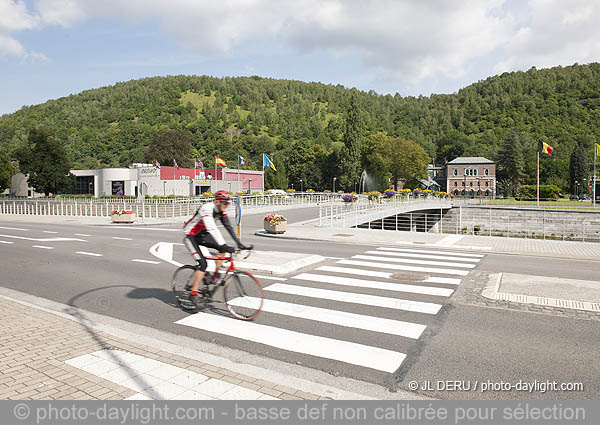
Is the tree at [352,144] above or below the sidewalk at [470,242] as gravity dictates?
above

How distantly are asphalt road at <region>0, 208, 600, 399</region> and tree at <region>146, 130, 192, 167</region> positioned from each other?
90624 millimetres

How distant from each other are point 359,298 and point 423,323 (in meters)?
1.61

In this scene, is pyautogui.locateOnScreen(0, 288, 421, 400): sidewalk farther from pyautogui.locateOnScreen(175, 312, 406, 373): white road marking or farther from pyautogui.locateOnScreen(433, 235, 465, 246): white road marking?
pyautogui.locateOnScreen(433, 235, 465, 246): white road marking

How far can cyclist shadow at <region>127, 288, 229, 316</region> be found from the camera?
286 inches

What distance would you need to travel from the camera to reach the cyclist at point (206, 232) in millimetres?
6682

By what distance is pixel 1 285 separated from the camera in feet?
31.2

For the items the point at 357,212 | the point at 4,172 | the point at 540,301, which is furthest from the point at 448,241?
the point at 4,172

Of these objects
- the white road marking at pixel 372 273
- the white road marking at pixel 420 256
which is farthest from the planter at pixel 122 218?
the white road marking at pixel 372 273

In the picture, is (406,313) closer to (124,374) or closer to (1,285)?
(124,374)

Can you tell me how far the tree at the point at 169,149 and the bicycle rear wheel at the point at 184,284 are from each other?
95565mm

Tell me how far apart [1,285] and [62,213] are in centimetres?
3160

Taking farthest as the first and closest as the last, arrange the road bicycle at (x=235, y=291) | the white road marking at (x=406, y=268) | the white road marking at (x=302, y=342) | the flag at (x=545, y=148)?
the flag at (x=545, y=148), the white road marking at (x=406, y=268), the road bicycle at (x=235, y=291), the white road marking at (x=302, y=342)

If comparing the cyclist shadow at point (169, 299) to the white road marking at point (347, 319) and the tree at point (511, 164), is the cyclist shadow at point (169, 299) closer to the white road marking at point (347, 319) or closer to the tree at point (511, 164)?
the white road marking at point (347, 319)

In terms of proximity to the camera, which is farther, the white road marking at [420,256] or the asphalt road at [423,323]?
the white road marking at [420,256]
